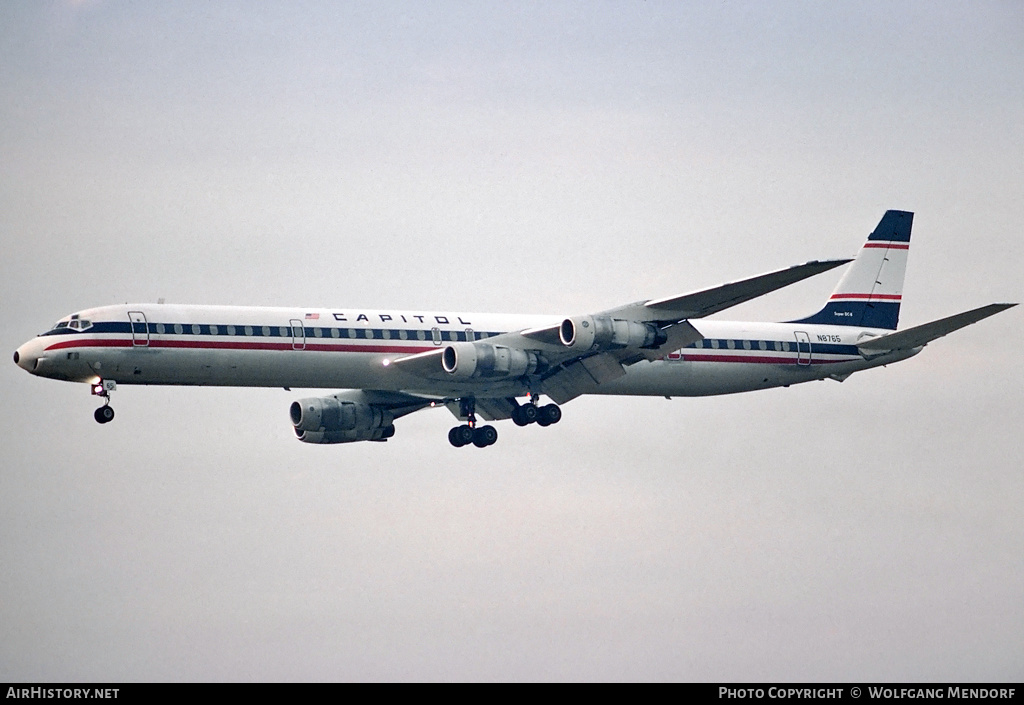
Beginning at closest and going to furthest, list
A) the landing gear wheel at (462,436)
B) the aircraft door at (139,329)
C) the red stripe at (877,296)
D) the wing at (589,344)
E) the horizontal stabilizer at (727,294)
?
the horizontal stabilizer at (727,294), the aircraft door at (139,329), the wing at (589,344), the landing gear wheel at (462,436), the red stripe at (877,296)

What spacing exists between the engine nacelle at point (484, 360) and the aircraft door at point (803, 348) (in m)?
12.6

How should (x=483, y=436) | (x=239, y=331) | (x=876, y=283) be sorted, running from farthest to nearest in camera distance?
(x=876, y=283) → (x=483, y=436) → (x=239, y=331)

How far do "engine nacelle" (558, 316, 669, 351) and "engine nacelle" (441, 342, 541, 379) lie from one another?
5.54ft

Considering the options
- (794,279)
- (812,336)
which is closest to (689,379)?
(812,336)

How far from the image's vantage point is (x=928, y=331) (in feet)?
219

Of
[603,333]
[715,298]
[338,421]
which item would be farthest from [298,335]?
[715,298]

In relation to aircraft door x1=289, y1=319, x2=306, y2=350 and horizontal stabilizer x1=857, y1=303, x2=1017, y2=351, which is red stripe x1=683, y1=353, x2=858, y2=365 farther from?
aircraft door x1=289, y1=319, x2=306, y2=350

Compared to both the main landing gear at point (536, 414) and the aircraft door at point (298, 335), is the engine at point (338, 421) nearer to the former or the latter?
the main landing gear at point (536, 414)

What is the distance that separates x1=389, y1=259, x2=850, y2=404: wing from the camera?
199ft

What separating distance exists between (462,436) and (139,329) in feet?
45.7

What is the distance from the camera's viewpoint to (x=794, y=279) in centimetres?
5794

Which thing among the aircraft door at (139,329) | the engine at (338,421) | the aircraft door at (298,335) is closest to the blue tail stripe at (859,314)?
the engine at (338,421)

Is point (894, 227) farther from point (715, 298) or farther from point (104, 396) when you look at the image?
point (104, 396)

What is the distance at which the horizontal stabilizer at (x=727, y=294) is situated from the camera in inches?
2242
